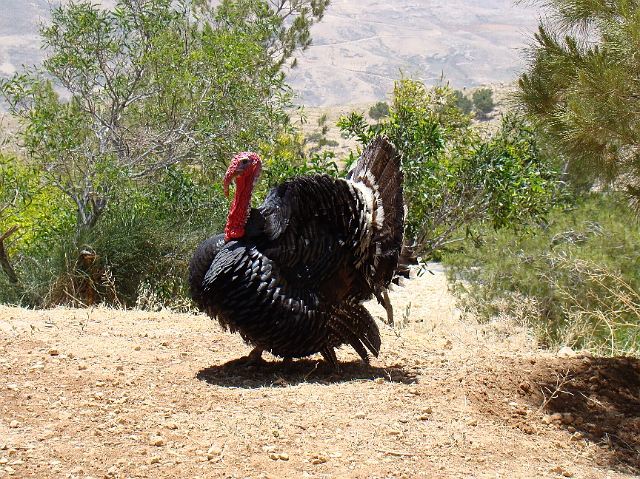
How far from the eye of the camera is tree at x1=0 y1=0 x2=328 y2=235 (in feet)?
28.6

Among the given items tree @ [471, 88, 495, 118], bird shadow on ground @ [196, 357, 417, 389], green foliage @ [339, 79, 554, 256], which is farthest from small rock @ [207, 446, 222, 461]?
tree @ [471, 88, 495, 118]

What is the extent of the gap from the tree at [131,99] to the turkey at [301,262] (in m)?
3.77

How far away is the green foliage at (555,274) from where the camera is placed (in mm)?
8039

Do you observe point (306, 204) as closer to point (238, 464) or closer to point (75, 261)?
point (238, 464)

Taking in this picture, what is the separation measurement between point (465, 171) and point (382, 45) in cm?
13980

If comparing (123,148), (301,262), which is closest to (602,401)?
(301,262)

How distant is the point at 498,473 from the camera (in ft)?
11.7

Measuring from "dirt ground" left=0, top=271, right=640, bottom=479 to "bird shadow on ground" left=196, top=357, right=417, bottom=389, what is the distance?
0.06 ft

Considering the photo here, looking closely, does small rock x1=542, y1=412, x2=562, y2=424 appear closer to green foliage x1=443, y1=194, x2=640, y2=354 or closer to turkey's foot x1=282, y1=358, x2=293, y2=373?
turkey's foot x1=282, y1=358, x2=293, y2=373

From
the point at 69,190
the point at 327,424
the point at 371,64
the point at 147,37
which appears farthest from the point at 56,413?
the point at 371,64

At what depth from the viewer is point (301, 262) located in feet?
16.7

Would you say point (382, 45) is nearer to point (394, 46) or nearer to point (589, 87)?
point (394, 46)

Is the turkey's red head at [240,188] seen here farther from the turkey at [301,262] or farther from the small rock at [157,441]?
the small rock at [157,441]

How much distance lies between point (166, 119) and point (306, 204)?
4985mm
